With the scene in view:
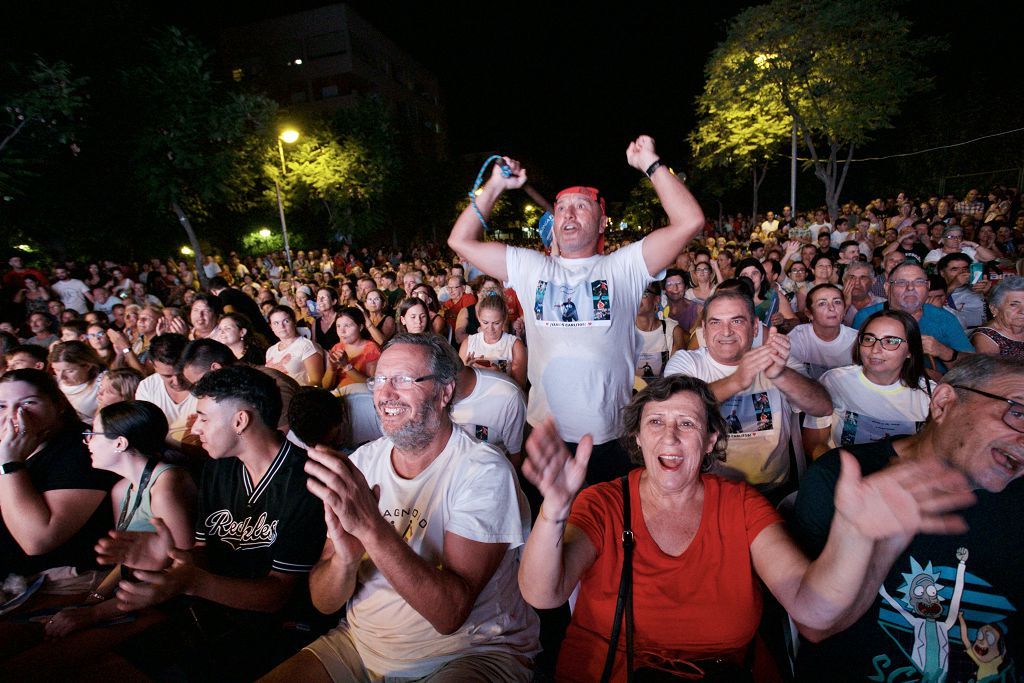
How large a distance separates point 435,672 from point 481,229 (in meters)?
2.35

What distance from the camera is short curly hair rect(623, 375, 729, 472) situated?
7.34 ft

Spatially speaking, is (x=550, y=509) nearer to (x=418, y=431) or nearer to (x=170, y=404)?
(x=418, y=431)

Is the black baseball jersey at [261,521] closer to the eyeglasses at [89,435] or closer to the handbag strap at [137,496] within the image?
the handbag strap at [137,496]

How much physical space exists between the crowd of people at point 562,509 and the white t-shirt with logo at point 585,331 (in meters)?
0.01

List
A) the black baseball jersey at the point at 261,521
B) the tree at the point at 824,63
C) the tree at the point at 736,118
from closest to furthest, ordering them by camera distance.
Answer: the black baseball jersey at the point at 261,521
the tree at the point at 824,63
the tree at the point at 736,118

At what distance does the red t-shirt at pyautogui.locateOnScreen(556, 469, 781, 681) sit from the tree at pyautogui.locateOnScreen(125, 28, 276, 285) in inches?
631

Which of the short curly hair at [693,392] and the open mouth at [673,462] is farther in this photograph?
the short curly hair at [693,392]

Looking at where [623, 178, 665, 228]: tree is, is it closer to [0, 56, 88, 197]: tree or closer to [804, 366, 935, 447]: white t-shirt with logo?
[0, 56, 88, 197]: tree

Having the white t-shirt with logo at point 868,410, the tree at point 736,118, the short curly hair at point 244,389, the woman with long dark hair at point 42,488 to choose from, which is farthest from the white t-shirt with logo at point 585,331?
the tree at point 736,118

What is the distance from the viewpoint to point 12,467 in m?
2.56

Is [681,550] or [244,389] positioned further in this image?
[244,389]

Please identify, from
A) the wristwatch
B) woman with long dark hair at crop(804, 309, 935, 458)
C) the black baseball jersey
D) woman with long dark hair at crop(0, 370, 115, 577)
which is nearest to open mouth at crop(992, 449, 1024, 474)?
woman with long dark hair at crop(804, 309, 935, 458)

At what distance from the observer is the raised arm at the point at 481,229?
3082mm

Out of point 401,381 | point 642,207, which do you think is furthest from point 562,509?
point 642,207
